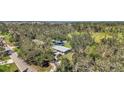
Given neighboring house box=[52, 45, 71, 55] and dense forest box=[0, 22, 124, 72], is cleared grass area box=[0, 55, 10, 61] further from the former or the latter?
neighboring house box=[52, 45, 71, 55]

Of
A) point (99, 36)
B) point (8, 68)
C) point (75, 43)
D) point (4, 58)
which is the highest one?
point (99, 36)

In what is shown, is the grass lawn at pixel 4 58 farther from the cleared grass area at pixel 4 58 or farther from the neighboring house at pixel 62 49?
the neighboring house at pixel 62 49

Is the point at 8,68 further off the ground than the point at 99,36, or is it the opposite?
the point at 99,36

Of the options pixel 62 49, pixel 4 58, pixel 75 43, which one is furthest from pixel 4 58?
pixel 75 43

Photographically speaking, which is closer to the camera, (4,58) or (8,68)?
(8,68)

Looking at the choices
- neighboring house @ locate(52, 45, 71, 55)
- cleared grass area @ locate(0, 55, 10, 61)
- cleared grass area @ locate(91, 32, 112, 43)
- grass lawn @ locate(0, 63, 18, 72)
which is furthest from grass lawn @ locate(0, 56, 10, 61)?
cleared grass area @ locate(91, 32, 112, 43)

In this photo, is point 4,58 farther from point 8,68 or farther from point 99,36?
point 99,36
